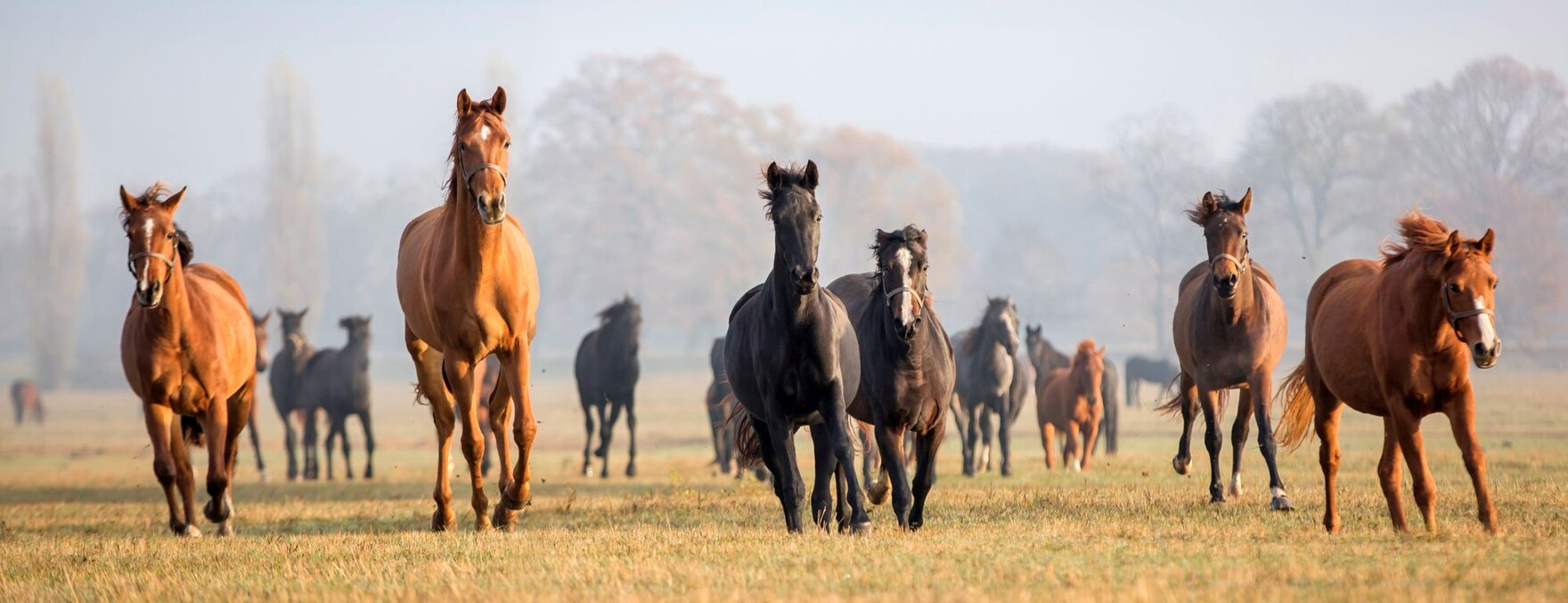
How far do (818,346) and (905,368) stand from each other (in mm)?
769

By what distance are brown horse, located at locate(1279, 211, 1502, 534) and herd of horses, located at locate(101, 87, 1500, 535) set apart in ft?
0.04

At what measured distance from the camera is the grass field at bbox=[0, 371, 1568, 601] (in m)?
6.12

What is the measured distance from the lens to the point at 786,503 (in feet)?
28.7

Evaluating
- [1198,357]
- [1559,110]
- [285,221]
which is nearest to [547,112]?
[285,221]

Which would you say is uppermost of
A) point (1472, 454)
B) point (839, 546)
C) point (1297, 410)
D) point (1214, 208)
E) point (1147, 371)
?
point (1214, 208)

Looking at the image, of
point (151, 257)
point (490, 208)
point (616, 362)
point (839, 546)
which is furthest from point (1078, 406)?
point (151, 257)

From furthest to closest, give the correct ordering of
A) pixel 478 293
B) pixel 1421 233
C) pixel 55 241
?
pixel 55 241
pixel 478 293
pixel 1421 233

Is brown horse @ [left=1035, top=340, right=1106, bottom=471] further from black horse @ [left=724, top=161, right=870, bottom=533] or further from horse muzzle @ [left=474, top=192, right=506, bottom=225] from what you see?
horse muzzle @ [left=474, top=192, right=506, bottom=225]

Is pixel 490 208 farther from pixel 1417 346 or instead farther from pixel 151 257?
pixel 1417 346

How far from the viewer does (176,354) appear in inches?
412

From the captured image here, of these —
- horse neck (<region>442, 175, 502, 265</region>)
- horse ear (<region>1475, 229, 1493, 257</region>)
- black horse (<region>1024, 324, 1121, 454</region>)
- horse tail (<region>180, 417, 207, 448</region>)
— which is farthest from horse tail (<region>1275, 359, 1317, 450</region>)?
black horse (<region>1024, 324, 1121, 454</region>)

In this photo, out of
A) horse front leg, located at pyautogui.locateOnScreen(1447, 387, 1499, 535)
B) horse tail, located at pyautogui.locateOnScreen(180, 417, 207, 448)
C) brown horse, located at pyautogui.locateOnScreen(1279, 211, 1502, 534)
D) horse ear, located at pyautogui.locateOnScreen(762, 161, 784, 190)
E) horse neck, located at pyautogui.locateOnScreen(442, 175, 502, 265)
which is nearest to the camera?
brown horse, located at pyautogui.locateOnScreen(1279, 211, 1502, 534)

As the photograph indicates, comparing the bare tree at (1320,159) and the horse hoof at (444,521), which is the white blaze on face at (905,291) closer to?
the horse hoof at (444,521)

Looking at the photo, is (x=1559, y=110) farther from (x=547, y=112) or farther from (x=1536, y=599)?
(x=1536, y=599)
